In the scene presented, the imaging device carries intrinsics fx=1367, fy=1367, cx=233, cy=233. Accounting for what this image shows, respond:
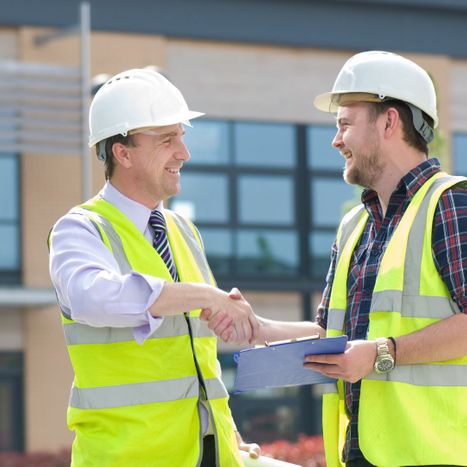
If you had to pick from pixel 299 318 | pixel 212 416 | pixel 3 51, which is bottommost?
pixel 299 318

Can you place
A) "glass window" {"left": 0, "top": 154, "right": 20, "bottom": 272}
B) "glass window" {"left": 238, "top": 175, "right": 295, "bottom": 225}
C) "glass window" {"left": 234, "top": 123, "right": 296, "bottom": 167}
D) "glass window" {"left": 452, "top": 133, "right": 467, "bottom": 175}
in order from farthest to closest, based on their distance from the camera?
"glass window" {"left": 452, "top": 133, "right": 467, "bottom": 175}
"glass window" {"left": 234, "top": 123, "right": 296, "bottom": 167}
"glass window" {"left": 238, "top": 175, "right": 295, "bottom": 225}
"glass window" {"left": 0, "top": 154, "right": 20, "bottom": 272}

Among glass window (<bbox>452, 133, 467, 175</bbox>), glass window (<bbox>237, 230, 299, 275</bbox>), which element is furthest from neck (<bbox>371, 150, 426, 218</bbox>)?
glass window (<bbox>452, 133, 467, 175</bbox>)

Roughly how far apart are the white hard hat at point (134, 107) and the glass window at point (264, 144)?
15.8 meters

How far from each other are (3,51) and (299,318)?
597 centimetres

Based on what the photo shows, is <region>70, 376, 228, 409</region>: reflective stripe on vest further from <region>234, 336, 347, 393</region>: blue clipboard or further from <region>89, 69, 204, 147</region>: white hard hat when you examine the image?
<region>89, 69, 204, 147</region>: white hard hat

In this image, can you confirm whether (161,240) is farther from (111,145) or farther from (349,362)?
(349,362)

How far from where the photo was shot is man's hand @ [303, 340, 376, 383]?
4285 mm

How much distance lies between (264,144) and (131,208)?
640 inches

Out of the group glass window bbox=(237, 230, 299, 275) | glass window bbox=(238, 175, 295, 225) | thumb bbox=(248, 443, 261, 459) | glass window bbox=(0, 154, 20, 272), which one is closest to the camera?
thumb bbox=(248, 443, 261, 459)

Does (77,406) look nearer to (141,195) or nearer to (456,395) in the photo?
(141,195)

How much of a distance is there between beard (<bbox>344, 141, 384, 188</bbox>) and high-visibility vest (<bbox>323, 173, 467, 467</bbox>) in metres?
0.21

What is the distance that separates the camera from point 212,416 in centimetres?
464

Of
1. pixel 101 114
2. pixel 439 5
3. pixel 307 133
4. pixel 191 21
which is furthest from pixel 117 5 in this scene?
pixel 101 114

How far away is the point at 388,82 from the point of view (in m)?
4.67
